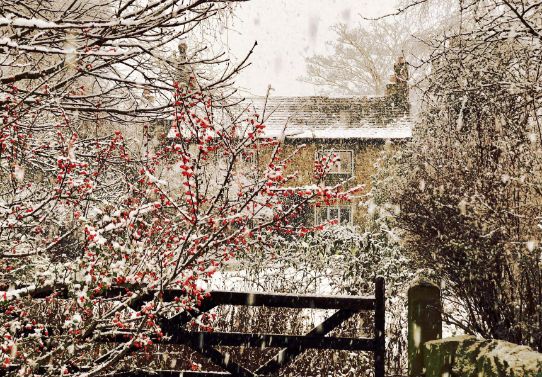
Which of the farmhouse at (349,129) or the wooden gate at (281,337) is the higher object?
the farmhouse at (349,129)

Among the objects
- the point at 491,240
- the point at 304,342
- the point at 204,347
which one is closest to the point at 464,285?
the point at 491,240

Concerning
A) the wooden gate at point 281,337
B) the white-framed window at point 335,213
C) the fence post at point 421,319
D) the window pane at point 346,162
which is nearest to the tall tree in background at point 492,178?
the fence post at point 421,319

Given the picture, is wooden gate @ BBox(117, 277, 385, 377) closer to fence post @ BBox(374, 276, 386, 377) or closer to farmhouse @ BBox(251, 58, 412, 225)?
fence post @ BBox(374, 276, 386, 377)

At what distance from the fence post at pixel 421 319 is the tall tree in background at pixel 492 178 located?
0.69 m

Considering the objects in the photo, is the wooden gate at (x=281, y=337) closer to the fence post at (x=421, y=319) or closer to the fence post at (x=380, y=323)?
the fence post at (x=380, y=323)

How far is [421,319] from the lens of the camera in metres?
4.28

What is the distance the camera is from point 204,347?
4.07 metres

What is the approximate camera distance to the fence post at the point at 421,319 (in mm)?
4250

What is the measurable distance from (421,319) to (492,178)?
168 cm

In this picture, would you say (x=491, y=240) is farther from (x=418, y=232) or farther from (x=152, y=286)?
(x=152, y=286)

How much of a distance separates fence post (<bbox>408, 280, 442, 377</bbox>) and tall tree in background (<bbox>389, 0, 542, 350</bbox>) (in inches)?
27.0

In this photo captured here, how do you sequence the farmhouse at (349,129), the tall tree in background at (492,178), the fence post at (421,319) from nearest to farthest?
1. the fence post at (421,319)
2. the tall tree in background at (492,178)
3. the farmhouse at (349,129)

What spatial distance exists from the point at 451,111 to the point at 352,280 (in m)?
2.83

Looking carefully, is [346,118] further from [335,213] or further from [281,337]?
[281,337]
